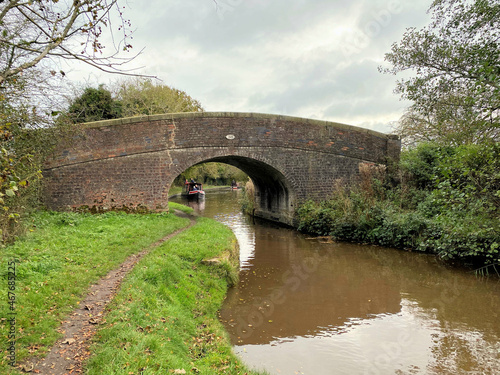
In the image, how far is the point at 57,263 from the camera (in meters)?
5.57

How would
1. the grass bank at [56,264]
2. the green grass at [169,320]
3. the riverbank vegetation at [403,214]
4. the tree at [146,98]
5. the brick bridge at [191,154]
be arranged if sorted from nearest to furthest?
the green grass at [169,320]
the grass bank at [56,264]
the riverbank vegetation at [403,214]
the brick bridge at [191,154]
the tree at [146,98]

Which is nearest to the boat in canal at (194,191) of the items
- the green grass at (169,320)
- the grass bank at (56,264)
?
the grass bank at (56,264)

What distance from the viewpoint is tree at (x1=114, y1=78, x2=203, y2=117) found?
21797 mm

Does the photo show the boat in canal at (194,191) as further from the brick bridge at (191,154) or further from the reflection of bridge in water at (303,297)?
the reflection of bridge in water at (303,297)

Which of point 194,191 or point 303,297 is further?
point 194,191

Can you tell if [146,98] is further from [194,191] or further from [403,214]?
[403,214]

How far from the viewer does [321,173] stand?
14055mm

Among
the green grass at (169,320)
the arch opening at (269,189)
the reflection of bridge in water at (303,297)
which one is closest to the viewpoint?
the green grass at (169,320)

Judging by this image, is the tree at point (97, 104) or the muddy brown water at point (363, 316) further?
the tree at point (97, 104)

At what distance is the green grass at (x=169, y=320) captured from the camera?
11.1ft

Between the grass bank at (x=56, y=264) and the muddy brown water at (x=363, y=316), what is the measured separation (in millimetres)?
1372

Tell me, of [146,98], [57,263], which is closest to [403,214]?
[57,263]

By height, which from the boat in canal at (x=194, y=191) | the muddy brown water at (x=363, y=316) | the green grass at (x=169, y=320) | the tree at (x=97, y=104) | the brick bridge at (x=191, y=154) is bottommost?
the muddy brown water at (x=363, y=316)

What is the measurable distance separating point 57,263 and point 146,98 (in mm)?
18715
